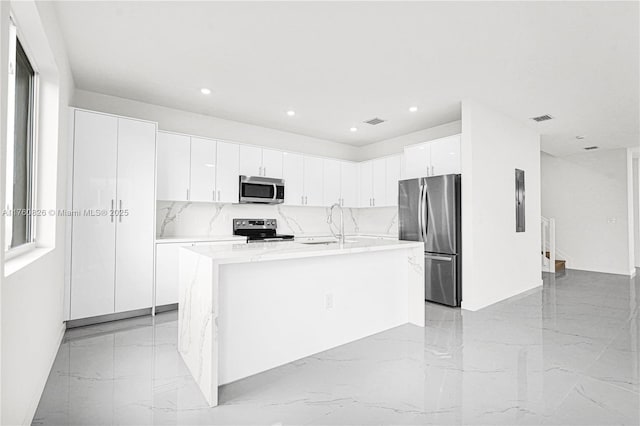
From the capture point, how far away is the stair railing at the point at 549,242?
6.85 m

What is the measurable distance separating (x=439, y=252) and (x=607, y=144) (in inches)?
189

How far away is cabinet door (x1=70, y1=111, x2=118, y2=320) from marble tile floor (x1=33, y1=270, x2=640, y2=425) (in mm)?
338

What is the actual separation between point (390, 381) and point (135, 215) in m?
3.09

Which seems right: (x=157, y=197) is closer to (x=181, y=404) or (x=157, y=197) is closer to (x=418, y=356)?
(x=181, y=404)

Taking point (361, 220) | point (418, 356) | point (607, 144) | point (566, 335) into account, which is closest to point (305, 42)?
point (418, 356)

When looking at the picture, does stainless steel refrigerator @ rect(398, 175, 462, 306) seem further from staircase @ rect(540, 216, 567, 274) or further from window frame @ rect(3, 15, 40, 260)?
window frame @ rect(3, 15, 40, 260)

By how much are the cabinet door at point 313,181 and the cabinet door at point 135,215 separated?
247 centimetres

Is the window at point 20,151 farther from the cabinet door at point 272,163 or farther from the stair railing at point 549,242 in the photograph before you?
the stair railing at point 549,242

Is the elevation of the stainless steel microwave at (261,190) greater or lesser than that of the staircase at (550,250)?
greater

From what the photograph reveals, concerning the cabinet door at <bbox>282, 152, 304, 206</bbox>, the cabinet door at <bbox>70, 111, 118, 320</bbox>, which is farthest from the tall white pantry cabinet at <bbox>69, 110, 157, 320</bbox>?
the cabinet door at <bbox>282, 152, 304, 206</bbox>

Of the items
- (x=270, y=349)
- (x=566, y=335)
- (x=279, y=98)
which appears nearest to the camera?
(x=270, y=349)

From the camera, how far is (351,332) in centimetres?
293

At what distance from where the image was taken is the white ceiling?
240cm

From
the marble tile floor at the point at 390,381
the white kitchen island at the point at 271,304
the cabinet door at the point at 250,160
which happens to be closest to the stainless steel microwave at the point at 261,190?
the cabinet door at the point at 250,160
